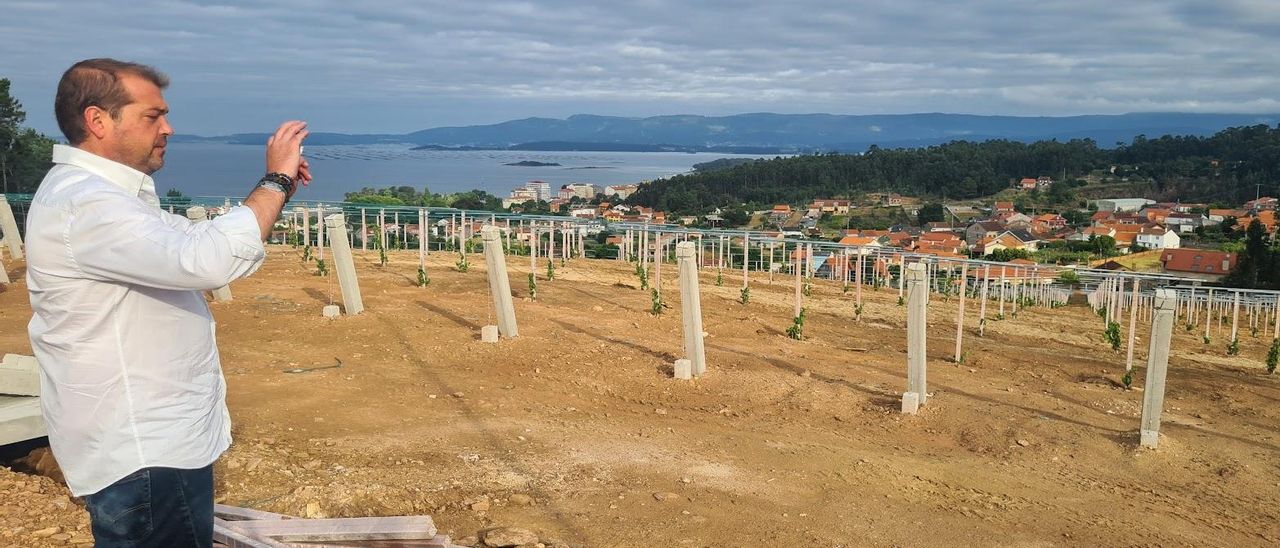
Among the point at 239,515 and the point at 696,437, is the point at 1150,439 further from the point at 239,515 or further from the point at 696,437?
the point at 239,515

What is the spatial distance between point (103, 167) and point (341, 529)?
2.15 m

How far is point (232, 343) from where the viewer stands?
8.73 metres

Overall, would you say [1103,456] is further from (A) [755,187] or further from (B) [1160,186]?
(B) [1160,186]

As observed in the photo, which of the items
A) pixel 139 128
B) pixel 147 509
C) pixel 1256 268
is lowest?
pixel 1256 268

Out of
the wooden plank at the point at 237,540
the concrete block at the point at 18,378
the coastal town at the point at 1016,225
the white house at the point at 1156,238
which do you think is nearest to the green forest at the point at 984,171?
the coastal town at the point at 1016,225

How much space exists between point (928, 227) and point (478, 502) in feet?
219

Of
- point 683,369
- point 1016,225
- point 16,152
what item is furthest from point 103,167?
point 1016,225

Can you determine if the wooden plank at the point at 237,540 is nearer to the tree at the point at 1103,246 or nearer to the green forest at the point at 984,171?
the tree at the point at 1103,246

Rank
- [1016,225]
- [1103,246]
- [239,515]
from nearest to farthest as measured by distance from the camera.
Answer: [239,515], [1103,246], [1016,225]

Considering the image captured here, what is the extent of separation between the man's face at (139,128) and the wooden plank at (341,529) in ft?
6.71

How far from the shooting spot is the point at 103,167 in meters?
2.50

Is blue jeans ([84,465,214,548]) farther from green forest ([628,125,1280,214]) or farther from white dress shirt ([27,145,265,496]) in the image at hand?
green forest ([628,125,1280,214])

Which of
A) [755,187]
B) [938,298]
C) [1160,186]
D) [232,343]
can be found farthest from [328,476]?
[1160,186]

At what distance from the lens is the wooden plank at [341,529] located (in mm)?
4152
